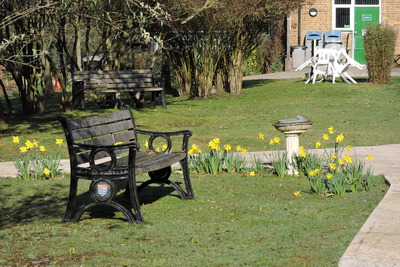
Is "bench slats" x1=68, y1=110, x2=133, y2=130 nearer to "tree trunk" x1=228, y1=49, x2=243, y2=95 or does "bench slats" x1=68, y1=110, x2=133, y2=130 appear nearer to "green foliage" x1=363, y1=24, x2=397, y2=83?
"tree trunk" x1=228, y1=49, x2=243, y2=95

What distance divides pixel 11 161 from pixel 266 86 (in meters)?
13.2

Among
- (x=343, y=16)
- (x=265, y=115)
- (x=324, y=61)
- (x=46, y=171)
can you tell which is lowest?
(x=265, y=115)

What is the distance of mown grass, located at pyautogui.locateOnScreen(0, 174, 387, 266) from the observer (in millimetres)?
5273

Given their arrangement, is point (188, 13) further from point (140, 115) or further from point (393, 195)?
point (393, 195)

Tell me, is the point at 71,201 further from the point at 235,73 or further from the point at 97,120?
the point at 235,73

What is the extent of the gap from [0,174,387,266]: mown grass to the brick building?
2431 centimetres

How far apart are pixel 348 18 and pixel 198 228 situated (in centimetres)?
2741

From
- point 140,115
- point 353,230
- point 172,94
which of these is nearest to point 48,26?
point 140,115

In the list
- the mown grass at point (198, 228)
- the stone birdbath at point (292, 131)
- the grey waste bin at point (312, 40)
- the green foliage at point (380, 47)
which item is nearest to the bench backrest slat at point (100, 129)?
the mown grass at point (198, 228)

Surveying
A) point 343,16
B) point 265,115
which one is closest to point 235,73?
point 265,115

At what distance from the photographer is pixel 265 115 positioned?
54.6ft

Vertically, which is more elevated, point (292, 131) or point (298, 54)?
point (292, 131)

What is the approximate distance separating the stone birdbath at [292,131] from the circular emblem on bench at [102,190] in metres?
3.16

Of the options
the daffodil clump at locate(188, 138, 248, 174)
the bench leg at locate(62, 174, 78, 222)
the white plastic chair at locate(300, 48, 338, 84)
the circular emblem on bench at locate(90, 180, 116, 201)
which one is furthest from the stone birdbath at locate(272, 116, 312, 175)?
the white plastic chair at locate(300, 48, 338, 84)
